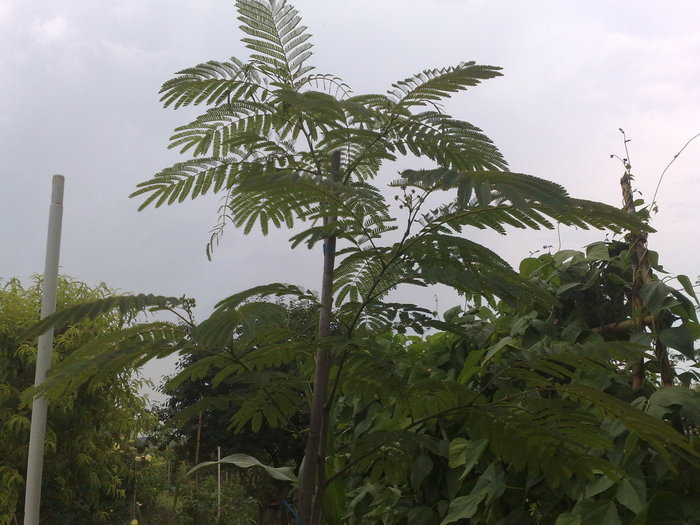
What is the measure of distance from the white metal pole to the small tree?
65.2 inches

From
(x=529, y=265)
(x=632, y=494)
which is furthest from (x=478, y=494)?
(x=529, y=265)

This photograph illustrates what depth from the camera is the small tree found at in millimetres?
1439

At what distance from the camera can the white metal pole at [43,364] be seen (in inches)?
120

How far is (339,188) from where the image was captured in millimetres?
1312

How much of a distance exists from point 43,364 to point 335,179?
2.00 m

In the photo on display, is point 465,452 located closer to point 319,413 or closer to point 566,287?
point 566,287

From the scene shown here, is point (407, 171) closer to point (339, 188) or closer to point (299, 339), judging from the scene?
point (339, 188)

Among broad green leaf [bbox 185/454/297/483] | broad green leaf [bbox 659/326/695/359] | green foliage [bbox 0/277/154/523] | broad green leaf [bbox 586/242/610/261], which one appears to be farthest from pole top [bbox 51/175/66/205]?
broad green leaf [bbox 659/326/695/359]

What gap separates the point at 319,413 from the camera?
1.58 meters

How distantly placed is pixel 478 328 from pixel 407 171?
4.35 ft

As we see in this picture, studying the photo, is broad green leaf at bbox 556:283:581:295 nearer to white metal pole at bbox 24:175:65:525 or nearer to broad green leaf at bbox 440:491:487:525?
broad green leaf at bbox 440:491:487:525

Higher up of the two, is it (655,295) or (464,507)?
(655,295)

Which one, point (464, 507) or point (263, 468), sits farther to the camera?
point (464, 507)

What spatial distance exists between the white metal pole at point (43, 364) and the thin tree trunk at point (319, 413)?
1821mm
